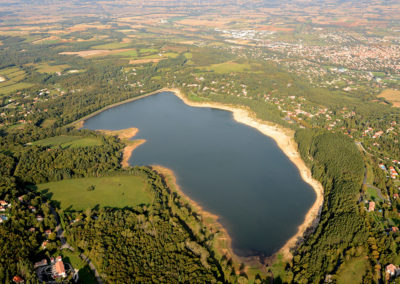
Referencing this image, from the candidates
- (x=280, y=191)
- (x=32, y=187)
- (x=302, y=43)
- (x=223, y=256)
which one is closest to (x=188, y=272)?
(x=223, y=256)

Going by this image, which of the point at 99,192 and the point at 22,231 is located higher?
the point at 22,231

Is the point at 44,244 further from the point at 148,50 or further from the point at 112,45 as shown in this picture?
the point at 112,45

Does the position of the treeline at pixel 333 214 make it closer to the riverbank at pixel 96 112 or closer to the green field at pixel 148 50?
the riverbank at pixel 96 112

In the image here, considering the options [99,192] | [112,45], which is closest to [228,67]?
[112,45]

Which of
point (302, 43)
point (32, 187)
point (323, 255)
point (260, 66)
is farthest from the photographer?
point (302, 43)

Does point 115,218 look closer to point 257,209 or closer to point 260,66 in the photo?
point 257,209

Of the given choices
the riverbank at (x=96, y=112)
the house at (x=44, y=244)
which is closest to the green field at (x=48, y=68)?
the riverbank at (x=96, y=112)
